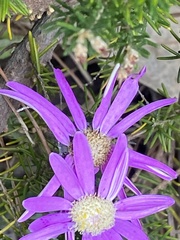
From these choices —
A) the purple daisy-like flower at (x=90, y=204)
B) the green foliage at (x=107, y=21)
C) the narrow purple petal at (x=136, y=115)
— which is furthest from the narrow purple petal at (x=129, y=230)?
the green foliage at (x=107, y=21)

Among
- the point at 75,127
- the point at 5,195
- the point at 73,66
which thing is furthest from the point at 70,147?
the point at 73,66

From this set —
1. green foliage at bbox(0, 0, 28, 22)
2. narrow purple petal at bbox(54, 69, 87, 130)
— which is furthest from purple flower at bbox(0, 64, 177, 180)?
green foliage at bbox(0, 0, 28, 22)

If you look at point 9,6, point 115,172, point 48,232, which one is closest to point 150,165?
point 115,172

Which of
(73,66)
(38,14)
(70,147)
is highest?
(38,14)

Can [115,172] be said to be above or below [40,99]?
below

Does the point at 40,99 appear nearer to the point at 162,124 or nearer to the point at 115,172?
the point at 115,172

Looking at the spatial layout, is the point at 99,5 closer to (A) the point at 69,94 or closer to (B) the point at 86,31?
(B) the point at 86,31
